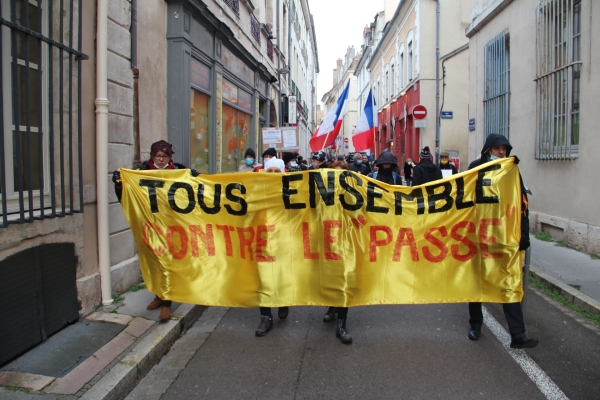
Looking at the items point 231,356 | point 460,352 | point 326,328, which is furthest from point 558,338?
point 231,356

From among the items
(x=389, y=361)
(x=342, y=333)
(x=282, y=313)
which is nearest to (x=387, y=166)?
(x=282, y=313)

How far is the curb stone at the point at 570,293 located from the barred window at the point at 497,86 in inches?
208

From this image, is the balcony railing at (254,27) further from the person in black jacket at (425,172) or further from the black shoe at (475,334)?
the black shoe at (475,334)

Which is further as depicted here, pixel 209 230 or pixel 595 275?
pixel 595 275

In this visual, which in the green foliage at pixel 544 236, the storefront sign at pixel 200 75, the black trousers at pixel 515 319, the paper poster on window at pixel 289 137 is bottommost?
the black trousers at pixel 515 319

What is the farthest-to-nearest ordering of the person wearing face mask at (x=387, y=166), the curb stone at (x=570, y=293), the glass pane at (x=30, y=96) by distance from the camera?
the person wearing face mask at (x=387, y=166) → the curb stone at (x=570, y=293) → the glass pane at (x=30, y=96)

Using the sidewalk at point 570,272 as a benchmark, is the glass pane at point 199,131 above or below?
above

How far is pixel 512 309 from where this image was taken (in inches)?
166

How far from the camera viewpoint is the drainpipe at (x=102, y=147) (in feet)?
16.7

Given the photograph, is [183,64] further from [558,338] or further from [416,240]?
[558,338]

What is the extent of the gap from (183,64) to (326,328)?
4.98 metres

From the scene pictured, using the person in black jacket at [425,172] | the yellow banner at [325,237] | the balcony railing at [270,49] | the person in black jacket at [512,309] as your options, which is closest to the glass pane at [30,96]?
the yellow banner at [325,237]

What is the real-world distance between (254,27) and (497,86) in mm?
6852

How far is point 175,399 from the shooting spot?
3.53 meters
